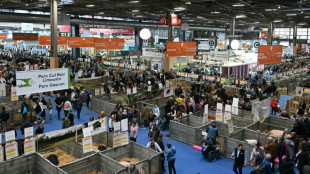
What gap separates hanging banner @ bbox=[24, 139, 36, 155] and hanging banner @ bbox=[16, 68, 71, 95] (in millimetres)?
1801

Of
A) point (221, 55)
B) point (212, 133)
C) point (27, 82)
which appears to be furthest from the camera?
point (221, 55)

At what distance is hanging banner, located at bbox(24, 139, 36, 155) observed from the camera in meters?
9.55

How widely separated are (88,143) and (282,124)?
32.2 feet

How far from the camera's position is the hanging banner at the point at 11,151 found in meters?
9.05

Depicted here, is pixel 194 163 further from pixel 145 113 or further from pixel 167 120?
pixel 145 113

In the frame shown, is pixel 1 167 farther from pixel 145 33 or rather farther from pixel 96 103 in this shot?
pixel 145 33

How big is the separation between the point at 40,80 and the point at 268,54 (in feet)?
44.2

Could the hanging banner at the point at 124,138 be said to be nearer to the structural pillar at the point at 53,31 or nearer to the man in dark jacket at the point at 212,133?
the man in dark jacket at the point at 212,133

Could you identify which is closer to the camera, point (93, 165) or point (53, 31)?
point (93, 165)

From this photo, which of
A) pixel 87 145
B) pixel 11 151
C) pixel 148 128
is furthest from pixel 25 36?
pixel 87 145

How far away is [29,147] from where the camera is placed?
9.66 metres

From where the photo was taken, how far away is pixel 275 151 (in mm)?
10609

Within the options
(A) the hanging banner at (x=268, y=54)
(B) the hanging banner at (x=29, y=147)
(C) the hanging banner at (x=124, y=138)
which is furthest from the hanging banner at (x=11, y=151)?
(A) the hanging banner at (x=268, y=54)

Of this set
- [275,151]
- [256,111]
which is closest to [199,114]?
[256,111]
